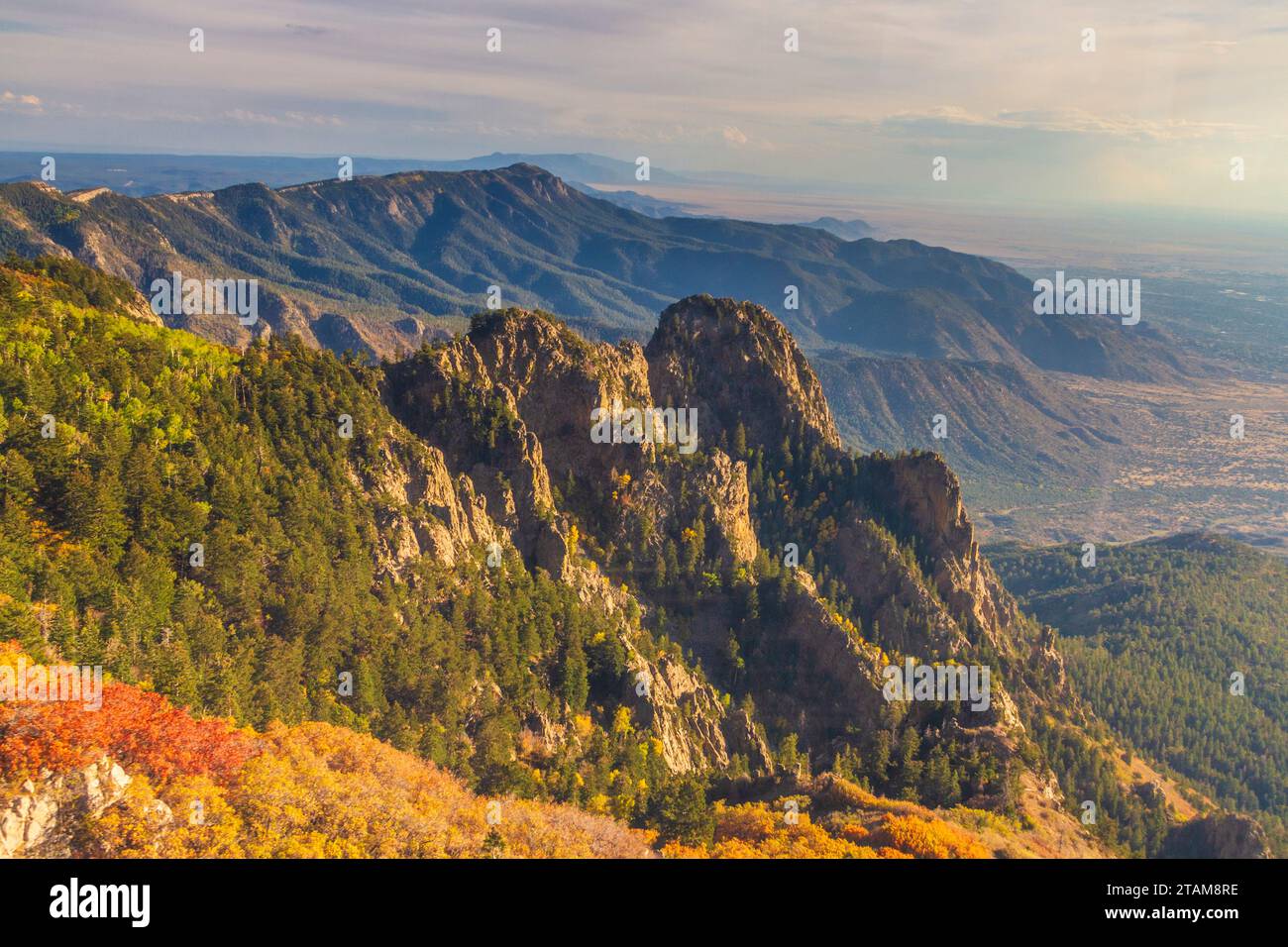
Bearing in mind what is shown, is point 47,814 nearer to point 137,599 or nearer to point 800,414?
point 137,599

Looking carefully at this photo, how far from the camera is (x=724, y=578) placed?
100 m

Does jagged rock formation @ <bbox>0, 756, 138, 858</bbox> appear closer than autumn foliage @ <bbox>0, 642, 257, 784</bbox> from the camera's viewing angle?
Yes

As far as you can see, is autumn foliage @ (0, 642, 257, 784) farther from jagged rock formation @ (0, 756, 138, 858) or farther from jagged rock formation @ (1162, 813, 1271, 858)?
jagged rock formation @ (1162, 813, 1271, 858)

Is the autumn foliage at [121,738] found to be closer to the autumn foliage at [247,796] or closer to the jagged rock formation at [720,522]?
the autumn foliage at [247,796]

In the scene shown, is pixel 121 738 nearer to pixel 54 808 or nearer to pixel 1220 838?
pixel 54 808

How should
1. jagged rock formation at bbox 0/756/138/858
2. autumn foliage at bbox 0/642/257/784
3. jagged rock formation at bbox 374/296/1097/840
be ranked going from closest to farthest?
jagged rock formation at bbox 0/756/138/858 → autumn foliage at bbox 0/642/257/784 → jagged rock formation at bbox 374/296/1097/840

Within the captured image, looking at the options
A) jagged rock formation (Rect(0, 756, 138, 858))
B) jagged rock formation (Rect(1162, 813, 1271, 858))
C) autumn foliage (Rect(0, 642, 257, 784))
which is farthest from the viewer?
jagged rock formation (Rect(1162, 813, 1271, 858))

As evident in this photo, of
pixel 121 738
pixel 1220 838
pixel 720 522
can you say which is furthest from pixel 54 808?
pixel 1220 838

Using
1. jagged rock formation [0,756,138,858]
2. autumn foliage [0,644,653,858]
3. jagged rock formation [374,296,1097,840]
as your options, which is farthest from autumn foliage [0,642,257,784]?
jagged rock formation [374,296,1097,840]

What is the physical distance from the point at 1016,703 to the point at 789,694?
35623 millimetres

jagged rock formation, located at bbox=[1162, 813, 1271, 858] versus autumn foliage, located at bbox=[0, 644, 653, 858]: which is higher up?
autumn foliage, located at bbox=[0, 644, 653, 858]

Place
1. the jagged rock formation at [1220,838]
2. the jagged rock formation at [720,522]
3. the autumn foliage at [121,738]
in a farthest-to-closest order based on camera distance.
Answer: the jagged rock formation at [720,522], the jagged rock formation at [1220,838], the autumn foliage at [121,738]

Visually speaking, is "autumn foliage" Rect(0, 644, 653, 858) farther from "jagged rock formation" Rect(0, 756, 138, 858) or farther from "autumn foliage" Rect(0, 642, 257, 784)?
"jagged rock formation" Rect(0, 756, 138, 858)

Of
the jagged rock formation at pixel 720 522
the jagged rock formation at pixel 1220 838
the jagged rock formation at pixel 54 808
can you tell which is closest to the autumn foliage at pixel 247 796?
the jagged rock formation at pixel 54 808
